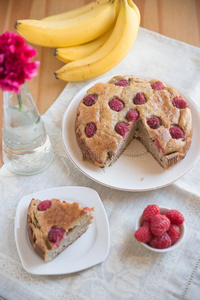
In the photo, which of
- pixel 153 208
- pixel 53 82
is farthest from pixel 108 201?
pixel 53 82

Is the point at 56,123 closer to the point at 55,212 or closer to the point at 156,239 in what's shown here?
the point at 55,212

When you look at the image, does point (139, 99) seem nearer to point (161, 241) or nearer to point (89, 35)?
point (89, 35)

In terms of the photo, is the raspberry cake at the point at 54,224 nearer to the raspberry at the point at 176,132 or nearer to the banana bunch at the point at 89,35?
the raspberry at the point at 176,132

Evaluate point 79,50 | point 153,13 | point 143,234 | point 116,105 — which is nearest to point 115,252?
point 143,234

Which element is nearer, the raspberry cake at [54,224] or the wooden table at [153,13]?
the raspberry cake at [54,224]

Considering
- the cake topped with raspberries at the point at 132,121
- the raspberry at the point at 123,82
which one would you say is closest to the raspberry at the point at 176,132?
the cake topped with raspberries at the point at 132,121
